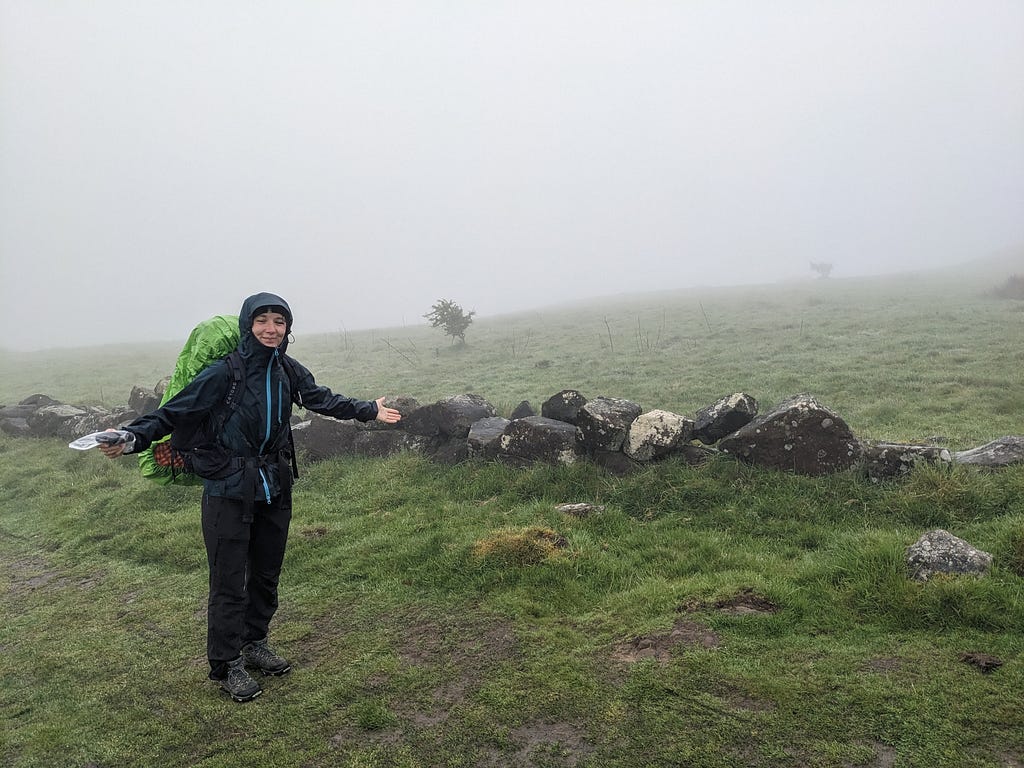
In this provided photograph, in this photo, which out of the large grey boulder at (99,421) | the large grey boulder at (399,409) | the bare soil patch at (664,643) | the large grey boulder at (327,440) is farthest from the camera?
the large grey boulder at (99,421)

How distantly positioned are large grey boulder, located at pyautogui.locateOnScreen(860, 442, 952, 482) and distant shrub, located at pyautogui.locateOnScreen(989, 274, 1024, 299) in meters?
37.3

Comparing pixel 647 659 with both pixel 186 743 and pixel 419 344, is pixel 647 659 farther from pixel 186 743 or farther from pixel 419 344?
pixel 419 344

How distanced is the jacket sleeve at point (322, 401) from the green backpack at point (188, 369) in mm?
671

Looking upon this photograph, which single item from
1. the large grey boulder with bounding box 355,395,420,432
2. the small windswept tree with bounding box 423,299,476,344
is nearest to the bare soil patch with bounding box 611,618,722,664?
the large grey boulder with bounding box 355,395,420,432

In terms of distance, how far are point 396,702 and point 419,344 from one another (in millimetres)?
36676

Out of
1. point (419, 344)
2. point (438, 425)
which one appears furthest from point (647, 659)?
point (419, 344)

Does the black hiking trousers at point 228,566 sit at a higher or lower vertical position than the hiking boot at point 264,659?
higher

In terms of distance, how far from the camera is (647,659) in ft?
17.9

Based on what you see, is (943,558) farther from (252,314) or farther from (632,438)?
(252,314)

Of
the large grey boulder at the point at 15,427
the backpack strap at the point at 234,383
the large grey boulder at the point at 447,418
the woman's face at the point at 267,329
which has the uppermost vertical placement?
the woman's face at the point at 267,329

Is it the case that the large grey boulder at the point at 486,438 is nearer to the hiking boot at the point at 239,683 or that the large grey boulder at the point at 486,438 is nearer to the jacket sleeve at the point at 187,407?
the hiking boot at the point at 239,683

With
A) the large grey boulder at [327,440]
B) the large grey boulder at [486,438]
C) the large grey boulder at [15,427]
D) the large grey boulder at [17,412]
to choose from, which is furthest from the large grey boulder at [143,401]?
the large grey boulder at [486,438]

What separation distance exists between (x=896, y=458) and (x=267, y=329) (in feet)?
28.1

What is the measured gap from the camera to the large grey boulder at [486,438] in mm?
11430
